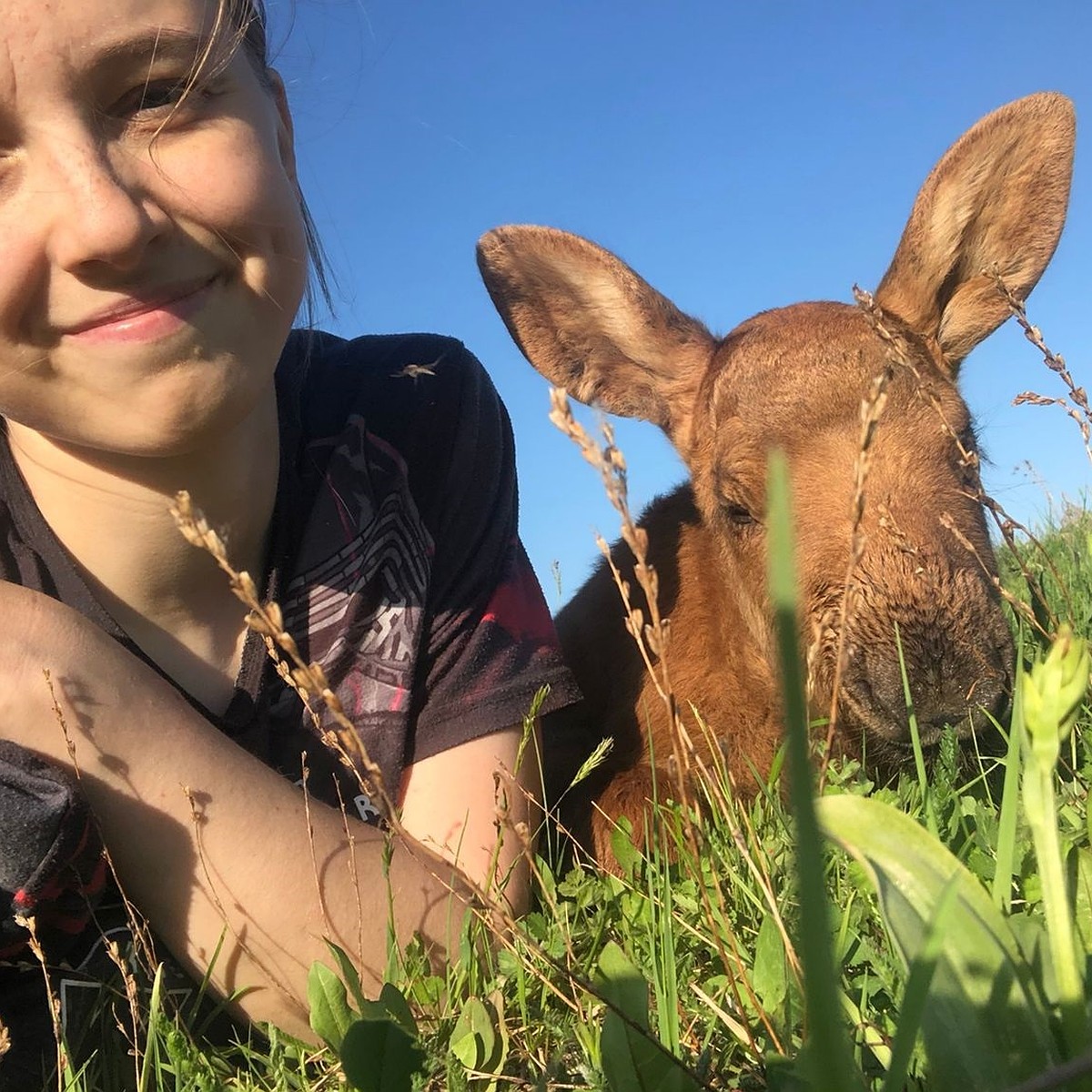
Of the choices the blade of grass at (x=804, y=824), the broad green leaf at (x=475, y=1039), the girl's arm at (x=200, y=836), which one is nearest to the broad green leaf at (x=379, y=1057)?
the broad green leaf at (x=475, y=1039)

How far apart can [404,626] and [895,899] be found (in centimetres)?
202

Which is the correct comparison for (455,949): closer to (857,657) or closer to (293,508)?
(857,657)

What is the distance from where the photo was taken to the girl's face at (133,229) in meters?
2.13

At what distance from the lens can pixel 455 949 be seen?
2162 millimetres

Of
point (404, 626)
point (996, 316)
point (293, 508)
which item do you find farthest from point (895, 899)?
point (996, 316)

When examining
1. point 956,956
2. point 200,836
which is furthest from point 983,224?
point 956,956

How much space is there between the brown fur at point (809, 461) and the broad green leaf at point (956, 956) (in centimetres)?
142

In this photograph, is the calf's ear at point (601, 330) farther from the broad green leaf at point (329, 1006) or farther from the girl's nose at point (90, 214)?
the broad green leaf at point (329, 1006)

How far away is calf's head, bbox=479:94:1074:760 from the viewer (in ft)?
8.64

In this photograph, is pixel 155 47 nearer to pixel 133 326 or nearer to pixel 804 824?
pixel 133 326

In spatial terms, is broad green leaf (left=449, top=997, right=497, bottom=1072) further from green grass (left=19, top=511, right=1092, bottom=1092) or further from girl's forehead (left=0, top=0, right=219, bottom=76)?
girl's forehead (left=0, top=0, right=219, bottom=76)

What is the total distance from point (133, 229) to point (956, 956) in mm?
1979

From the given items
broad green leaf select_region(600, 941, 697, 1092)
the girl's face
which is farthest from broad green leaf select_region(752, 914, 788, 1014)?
the girl's face

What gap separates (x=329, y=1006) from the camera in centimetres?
166
